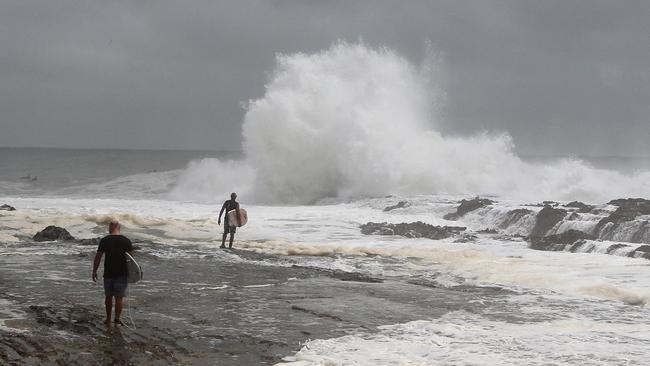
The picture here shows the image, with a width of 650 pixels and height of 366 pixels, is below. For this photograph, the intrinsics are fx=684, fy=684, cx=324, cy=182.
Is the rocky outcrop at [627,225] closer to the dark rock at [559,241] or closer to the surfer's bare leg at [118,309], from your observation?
the dark rock at [559,241]

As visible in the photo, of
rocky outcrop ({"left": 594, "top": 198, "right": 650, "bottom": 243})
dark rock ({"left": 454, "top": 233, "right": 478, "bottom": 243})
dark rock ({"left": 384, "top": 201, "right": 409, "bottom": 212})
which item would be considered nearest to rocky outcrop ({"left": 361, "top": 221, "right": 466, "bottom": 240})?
dark rock ({"left": 454, "top": 233, "right": 478, "bottom": 243})

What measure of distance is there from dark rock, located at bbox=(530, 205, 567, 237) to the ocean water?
444 millimetres

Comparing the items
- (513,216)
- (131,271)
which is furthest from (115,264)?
(513,216)

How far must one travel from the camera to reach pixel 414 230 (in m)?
20.2

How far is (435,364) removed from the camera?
21.9 ft

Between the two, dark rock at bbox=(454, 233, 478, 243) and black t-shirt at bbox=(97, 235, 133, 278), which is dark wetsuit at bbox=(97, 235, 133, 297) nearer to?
black t-shirt at bbox=(97, 235, 133, 278)

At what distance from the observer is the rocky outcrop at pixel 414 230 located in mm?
19609

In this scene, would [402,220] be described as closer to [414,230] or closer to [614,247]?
[414,230]

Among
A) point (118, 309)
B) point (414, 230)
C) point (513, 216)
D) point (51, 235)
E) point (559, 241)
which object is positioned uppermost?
point (513, 216)

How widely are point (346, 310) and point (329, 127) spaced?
1111 inches

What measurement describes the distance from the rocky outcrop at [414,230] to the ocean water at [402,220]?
0.74 m

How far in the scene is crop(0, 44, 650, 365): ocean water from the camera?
299 inches

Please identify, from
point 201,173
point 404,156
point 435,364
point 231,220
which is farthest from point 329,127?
point 435,364

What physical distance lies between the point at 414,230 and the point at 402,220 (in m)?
4.50
